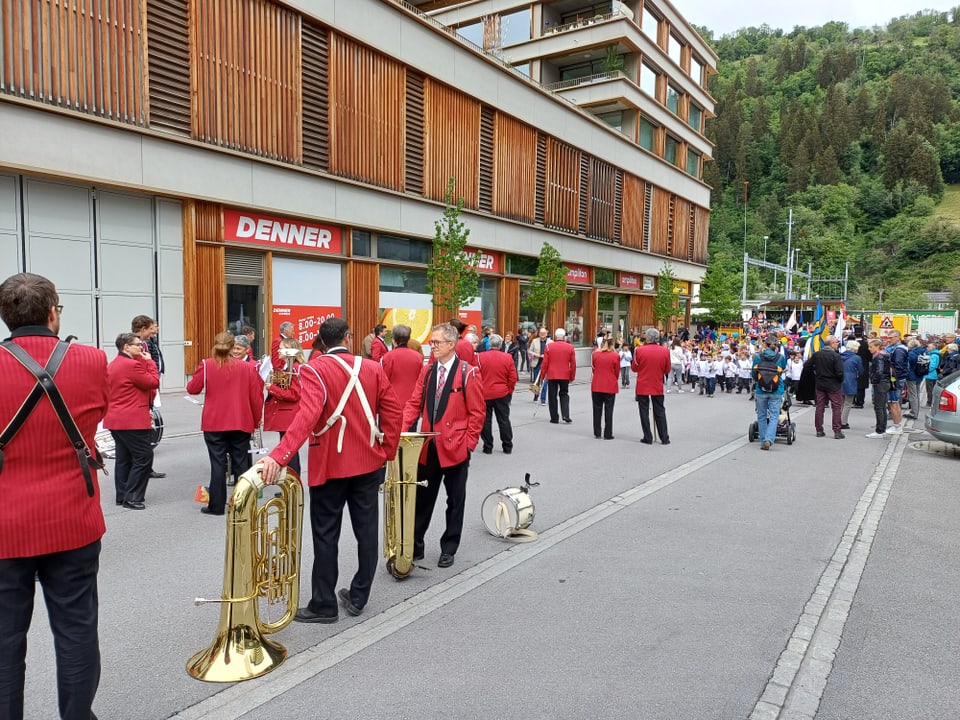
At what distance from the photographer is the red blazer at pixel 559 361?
13188mm

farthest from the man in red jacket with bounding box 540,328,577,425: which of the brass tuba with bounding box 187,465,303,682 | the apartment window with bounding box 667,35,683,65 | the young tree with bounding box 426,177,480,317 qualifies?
the apartment window with bounding box 667,35,683,65

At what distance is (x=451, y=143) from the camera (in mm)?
23562

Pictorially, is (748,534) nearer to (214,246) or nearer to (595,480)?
(595,480)

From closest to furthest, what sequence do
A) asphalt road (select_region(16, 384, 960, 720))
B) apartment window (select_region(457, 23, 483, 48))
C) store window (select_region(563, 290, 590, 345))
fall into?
1. asphalt road (select_region(16, 384, 960, 720))
2. store window (select_region(563, 290, 590, 345))
3. apartment window (select_region(457, 23, 483, 48))

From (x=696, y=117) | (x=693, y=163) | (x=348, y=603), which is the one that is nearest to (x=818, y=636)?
(x=348, y=603)

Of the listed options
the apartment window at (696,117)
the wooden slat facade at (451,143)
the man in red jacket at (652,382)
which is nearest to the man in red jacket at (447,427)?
the man in red jacket at (652,382)

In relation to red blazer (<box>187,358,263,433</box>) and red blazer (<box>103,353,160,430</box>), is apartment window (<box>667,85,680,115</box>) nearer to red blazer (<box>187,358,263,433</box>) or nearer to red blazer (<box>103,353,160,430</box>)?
red blazer (<box>187,358,263,433</box>)

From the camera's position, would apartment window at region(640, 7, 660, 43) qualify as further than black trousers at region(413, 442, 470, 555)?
Yes

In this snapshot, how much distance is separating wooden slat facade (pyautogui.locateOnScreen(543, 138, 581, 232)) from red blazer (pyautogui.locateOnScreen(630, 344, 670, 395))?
1846 centimetres

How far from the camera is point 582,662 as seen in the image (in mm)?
3852

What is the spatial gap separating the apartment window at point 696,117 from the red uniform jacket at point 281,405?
4210 centimetres

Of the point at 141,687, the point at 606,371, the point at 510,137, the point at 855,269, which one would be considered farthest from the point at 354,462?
the point at 855,269

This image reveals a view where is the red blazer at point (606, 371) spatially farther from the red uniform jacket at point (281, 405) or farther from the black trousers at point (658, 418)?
the red uniform jacket at point (281, 405)

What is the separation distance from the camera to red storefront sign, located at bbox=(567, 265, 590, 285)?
31.6 m
